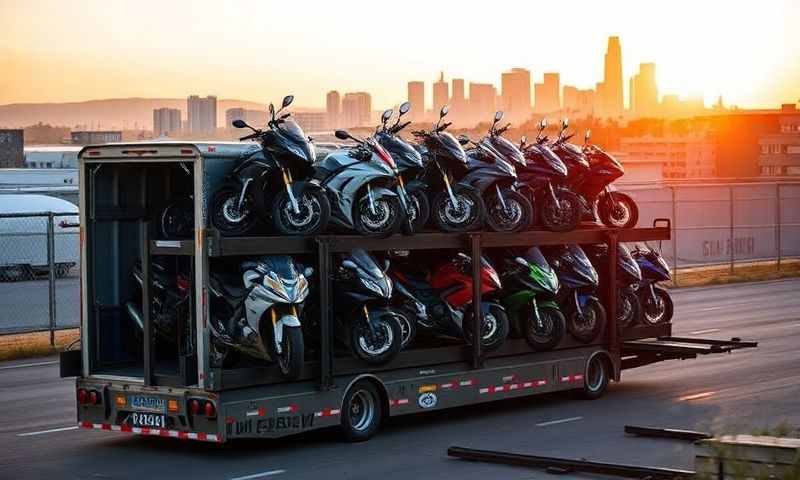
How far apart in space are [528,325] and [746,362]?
19.5 ft

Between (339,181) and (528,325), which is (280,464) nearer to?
(339,181)

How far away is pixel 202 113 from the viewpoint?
168 feet

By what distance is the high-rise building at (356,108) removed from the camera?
131 ft

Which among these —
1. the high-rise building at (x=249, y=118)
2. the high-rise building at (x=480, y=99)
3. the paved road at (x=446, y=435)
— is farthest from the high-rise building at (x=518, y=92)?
the paved road at (x=446, y=435)

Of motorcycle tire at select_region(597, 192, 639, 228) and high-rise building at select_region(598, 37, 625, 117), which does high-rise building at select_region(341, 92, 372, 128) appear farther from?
high-rise building at select_region(598, 37, 625, 117)

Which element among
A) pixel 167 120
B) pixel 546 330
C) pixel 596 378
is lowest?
pixel 596 378

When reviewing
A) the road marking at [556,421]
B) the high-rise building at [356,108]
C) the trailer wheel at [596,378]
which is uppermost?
the high-rise building at [356,108]

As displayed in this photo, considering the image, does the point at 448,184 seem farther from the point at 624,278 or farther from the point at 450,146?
the point at 624,278

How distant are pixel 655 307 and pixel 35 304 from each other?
20.0 metres

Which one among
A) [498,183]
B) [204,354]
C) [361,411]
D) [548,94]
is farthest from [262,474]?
[548,94]

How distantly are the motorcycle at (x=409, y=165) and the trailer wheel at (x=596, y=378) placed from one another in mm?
3235

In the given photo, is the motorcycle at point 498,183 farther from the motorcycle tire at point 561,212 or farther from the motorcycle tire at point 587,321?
the motorcycle tire at point 587,321

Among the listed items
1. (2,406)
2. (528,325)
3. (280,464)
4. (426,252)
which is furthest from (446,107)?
(2,406)

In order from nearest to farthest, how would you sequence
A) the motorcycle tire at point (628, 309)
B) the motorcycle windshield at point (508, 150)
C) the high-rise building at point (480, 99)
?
the motorcycle windshield at point (508, 150) → the motorcycle tire at point (628, 309) → the high-rise building at point (480, 99)
